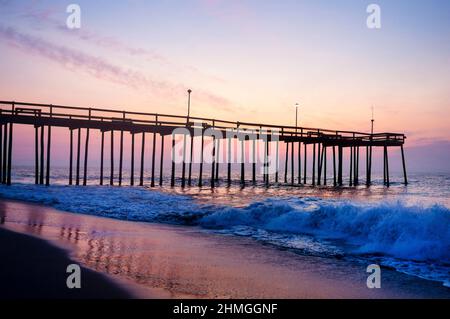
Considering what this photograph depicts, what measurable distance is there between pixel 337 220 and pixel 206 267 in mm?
6969

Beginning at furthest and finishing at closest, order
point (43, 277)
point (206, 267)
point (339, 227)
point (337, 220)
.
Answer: point (337, 220), point (339, 227), point (206, 267), point (43, 277)

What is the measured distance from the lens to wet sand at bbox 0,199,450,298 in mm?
5238

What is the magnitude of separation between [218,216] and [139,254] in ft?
22.1

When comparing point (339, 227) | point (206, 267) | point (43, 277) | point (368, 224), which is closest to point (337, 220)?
point (339, 227)

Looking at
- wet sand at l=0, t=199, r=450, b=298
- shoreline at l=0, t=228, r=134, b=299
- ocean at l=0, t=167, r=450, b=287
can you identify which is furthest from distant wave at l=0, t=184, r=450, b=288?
shoreline at l=0, t=228, r=134, b=299

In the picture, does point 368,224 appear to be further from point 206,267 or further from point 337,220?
point 206,267

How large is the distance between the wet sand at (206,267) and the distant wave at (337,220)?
2188 mm

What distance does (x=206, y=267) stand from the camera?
21.1 ft

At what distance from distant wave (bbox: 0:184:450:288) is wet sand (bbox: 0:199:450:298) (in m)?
2.19

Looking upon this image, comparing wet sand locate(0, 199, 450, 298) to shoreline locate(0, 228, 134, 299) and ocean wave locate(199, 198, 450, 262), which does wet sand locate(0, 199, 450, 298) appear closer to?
shoreline locate(0, 228, 134, 299)

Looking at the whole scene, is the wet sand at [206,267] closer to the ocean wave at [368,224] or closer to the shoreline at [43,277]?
the shoreline at [43,277]

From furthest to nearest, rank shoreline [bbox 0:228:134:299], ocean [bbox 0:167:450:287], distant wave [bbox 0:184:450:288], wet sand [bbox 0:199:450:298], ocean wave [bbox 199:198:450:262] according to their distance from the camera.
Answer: distant wave [bbox 0:184:450:288], ocean wave [bbox 199:198:450:262], ocean [bbox 0:167:450:287], wet sand [bbox 0:199:450:298], shoreline [bbox 0:228:134:299]

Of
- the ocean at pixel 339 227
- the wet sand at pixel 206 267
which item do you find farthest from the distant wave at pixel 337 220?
the wet sand at pixel 206 267
